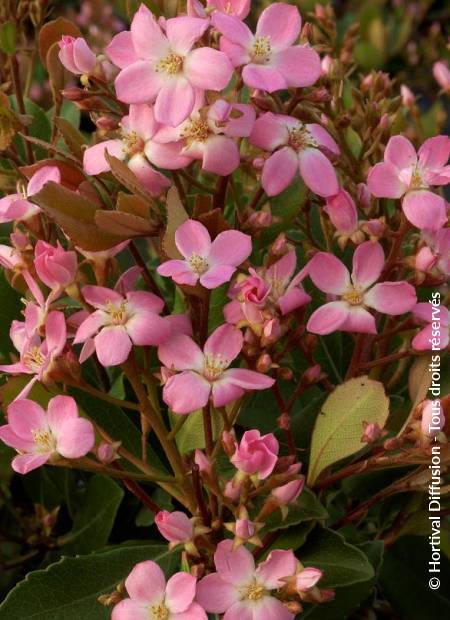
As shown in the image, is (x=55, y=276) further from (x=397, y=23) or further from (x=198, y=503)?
(x=397, y=23)

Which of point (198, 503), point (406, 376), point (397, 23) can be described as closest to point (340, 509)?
point (406, 376)

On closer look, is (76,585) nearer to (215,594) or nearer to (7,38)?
(215,594)

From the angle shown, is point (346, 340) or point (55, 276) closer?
point (55, 276)

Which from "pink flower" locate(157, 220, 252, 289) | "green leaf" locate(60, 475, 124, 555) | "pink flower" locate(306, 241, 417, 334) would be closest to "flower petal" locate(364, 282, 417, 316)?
"pink flower" locate(306, 241, 417, 334)

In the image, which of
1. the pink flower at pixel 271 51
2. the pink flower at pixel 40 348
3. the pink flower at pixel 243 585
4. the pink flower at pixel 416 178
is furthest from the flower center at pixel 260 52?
the pink flower at pixel 243 585

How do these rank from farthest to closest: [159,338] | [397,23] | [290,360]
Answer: [397,23] → [290,360] → [159,338]

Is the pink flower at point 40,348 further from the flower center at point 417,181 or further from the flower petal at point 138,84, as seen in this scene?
the flower center at point 417,181

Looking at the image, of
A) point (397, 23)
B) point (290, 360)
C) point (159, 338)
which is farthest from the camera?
point (397, 23)

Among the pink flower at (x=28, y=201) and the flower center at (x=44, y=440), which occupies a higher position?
the pink flower at (x=28, y=201)
